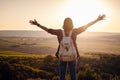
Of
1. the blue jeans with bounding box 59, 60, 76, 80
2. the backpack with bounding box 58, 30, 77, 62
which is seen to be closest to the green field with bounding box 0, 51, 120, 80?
the blue jeans with bounding box 59, 60, 76, 80

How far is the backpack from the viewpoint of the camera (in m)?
7.42

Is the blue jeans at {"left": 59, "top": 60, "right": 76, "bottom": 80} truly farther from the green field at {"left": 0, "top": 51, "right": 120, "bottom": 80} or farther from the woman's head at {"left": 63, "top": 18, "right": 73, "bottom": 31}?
the green field at {"left": 0, "top": 51, "right": 120, "bottom": 80}

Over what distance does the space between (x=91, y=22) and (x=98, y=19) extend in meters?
0.17

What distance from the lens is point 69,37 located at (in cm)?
746

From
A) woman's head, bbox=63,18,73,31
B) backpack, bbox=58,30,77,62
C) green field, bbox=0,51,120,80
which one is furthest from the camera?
green field, bbox=0,51,120,80

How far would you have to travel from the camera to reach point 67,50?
750 centimetres

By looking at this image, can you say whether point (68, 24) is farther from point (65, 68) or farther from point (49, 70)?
point (49, 70)

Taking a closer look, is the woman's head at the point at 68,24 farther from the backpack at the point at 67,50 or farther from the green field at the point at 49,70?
the green field at the point at 49,70

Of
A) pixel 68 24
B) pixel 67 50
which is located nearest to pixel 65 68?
pixel 67 50

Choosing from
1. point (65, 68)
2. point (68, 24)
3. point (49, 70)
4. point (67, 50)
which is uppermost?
point (68, 24)

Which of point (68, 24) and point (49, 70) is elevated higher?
point (68, 24)

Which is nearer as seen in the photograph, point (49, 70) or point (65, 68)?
point (65, 68)

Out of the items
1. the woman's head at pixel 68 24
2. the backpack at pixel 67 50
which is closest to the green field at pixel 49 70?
the backpack at pixel 67 50

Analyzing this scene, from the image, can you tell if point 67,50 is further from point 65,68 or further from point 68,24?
point 68,24
